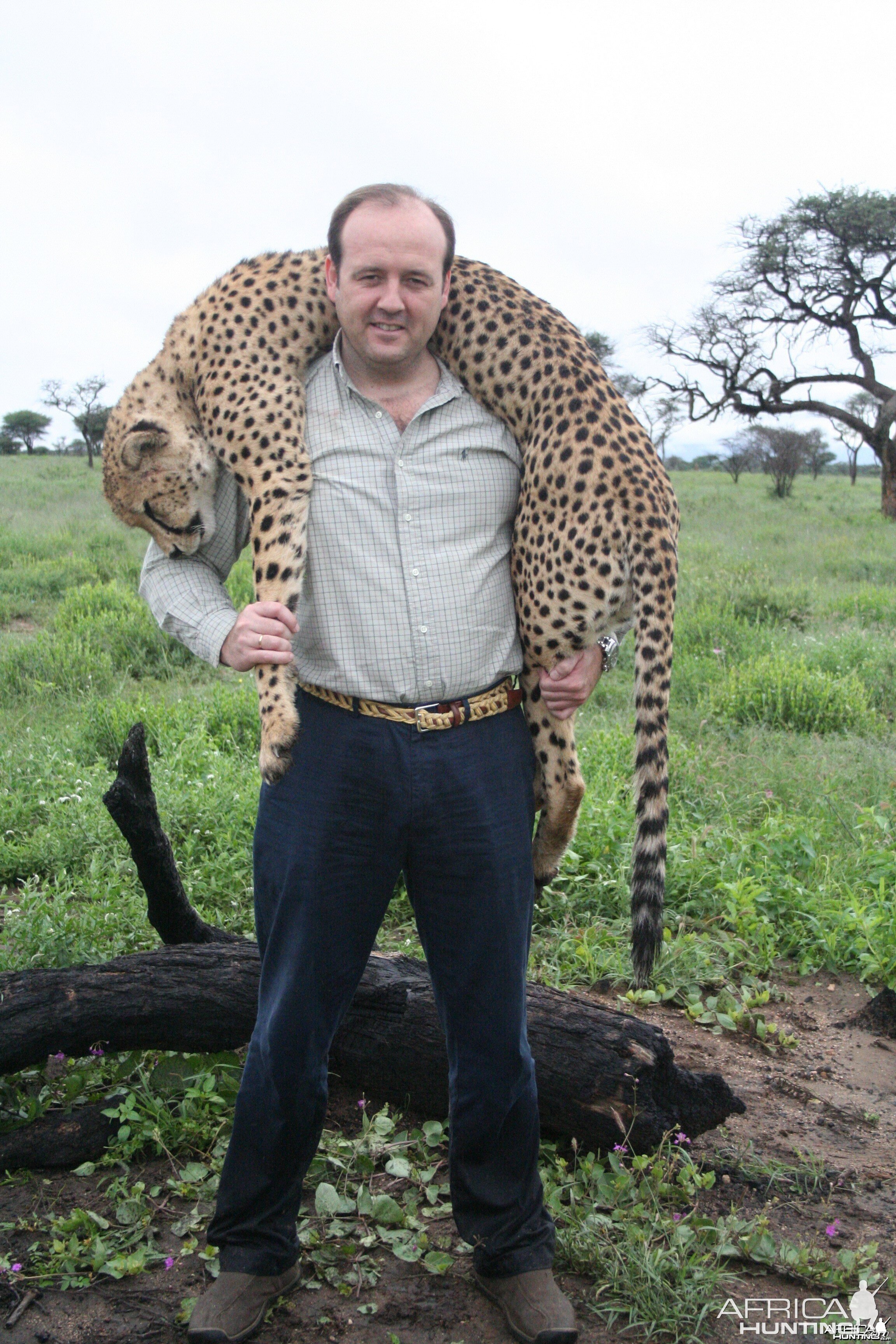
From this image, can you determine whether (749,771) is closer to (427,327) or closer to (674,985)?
(674,985)

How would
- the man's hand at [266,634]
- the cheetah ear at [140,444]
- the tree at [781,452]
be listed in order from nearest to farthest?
the man's hand at [266,634]
the cheetah ear at [140,444]
the tree at [781,452]

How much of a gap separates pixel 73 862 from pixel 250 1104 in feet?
8.61

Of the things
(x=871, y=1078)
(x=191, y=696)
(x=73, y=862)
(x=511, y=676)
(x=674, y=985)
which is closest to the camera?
(x=511, y=676)

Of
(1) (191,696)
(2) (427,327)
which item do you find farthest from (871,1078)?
(1) (191,696)

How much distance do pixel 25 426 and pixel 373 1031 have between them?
49.4 m

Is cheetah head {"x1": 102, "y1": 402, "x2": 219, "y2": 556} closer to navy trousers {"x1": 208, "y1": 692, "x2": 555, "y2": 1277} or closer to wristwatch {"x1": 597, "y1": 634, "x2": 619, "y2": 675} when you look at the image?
navy trousers {"x1": 208, "y1": 692, "x2": 555, "y2": 1277}

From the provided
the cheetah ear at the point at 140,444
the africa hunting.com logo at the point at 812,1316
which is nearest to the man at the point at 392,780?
the africa hunting.com logo at the point at 812,1316

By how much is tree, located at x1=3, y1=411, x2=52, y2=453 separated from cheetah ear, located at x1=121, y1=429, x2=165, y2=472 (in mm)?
48285

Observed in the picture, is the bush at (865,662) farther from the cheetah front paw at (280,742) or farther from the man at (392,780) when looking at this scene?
the cheetah front paw at (280,742)

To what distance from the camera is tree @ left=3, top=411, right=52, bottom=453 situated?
4725 centimetres

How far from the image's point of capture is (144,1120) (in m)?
3.17

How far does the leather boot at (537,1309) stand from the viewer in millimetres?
2480

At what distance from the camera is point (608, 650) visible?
2.88 m

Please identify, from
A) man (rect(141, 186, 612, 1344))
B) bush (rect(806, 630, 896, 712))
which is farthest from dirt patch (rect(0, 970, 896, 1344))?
bush (rect(806, 630, 896, 712))
